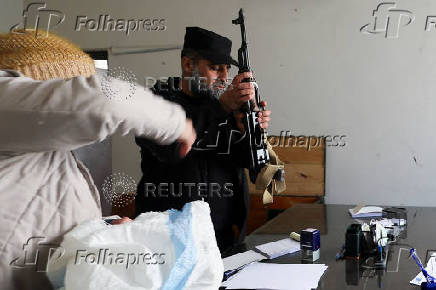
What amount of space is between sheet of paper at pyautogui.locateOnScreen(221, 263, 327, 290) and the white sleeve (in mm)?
822

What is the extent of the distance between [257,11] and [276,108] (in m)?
0.73

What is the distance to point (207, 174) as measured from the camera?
2.02 m

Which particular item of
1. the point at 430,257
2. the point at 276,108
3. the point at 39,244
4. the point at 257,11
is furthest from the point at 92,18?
the point at 39,244

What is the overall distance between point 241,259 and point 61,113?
3.62ft

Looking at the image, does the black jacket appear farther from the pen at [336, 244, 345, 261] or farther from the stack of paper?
the stack of paper

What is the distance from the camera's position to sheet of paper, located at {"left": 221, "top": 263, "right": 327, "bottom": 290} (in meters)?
1.29

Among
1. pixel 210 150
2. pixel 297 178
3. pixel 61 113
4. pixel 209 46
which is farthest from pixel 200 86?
pixel 61 113

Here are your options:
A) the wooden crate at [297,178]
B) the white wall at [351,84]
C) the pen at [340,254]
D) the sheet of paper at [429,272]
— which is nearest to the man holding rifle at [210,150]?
the pen at [340,254]

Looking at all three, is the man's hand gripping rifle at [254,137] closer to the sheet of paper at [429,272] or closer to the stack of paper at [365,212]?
the stack of paper at [365,212]

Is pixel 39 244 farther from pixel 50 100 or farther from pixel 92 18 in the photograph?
pixel 92 18

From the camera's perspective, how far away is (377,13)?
10.6ft

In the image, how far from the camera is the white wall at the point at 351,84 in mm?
3197

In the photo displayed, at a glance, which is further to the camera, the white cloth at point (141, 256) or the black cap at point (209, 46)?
the black cap at point (209, 46)

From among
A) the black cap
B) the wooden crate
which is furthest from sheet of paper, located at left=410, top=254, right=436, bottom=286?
the wooden crate
